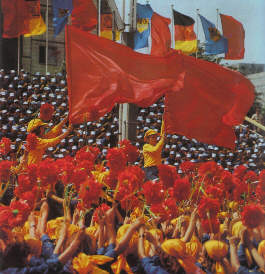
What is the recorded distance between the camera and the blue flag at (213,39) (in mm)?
15336

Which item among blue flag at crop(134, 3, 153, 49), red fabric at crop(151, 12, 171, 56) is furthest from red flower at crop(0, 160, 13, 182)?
blue flag at crop(134, 3, 153, 49)

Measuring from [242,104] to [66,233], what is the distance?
4.05 meters

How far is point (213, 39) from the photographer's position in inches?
607

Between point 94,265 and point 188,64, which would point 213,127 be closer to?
point 188,64

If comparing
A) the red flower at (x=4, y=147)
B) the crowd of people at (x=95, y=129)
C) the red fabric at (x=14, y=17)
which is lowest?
the crowd of people at (x=95, y=129)

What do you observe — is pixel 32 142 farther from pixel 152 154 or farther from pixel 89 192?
pixel 89 192

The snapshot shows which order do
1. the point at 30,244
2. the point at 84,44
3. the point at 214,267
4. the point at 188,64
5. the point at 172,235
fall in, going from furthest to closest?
the point at 188,64, the point at 84,44, the point at 172,235, the point at 214,267, the point at 30,244

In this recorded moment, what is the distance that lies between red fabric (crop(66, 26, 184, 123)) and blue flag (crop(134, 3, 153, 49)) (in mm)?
7458

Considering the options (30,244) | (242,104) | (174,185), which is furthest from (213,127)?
(30,244)

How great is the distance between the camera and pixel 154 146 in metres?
7.76

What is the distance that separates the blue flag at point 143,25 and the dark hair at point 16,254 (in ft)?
38.2

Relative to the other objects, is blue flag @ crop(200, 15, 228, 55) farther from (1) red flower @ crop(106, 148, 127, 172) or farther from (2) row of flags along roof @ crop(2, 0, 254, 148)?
(1) red flower @ crop(106, 148, 127, 172)

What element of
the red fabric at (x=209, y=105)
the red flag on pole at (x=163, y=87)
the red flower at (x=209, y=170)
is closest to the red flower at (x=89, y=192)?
the red flower at (x=209, y=170)

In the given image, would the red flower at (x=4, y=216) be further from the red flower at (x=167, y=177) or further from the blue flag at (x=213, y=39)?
the blue flag at (x=213, y=39)
